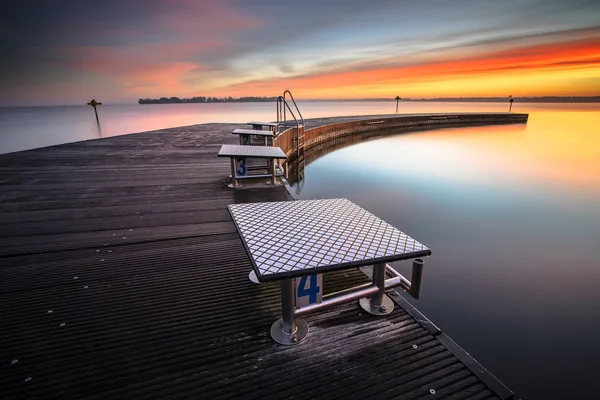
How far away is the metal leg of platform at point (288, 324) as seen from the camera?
162 cm

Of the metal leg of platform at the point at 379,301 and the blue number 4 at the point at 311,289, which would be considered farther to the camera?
the metal leg of platform at the point at 379,301

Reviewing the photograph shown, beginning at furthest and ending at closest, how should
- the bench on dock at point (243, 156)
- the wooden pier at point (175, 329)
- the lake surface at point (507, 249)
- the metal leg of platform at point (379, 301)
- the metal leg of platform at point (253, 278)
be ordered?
1. the bench on dock at point (243, 156)
2. the lake surface at point (507, 249)
3. the metal leg of platform at point (253, 278)
4. the metal leg of platform at point (379, 301)
5. the wooden pier at point (175, 329)

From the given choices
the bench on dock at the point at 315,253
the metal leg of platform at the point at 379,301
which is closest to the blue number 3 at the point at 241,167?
the bench on dock at the point at 315,253

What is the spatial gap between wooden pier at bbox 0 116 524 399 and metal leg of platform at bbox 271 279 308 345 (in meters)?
0.06

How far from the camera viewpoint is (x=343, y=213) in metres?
2.19

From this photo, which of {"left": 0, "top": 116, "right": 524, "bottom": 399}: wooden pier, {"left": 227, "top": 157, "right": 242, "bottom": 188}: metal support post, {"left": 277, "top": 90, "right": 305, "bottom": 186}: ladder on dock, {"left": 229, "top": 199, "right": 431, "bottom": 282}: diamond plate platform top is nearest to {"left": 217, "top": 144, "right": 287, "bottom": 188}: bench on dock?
{"left": 227, "top": 157, "right": 242, "bottom": 188}: metal support post

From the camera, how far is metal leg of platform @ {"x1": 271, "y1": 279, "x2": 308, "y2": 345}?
1616 mm

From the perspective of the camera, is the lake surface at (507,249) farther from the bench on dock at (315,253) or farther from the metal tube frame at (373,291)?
the bench on dock at (315,253)

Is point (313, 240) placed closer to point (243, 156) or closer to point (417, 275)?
point (417, 275)

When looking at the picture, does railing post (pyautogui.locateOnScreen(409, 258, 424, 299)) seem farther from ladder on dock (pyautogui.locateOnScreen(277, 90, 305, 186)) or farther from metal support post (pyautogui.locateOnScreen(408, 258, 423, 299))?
ladder on dock (pyautogui.locateOnScreen(277, 90, 305, 186))

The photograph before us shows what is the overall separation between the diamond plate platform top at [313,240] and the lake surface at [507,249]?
2.65 meters

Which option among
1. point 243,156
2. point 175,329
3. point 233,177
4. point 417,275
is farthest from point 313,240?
point 233,177

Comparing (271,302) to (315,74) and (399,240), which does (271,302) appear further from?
(315,74)

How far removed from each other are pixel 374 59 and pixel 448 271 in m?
37.1
